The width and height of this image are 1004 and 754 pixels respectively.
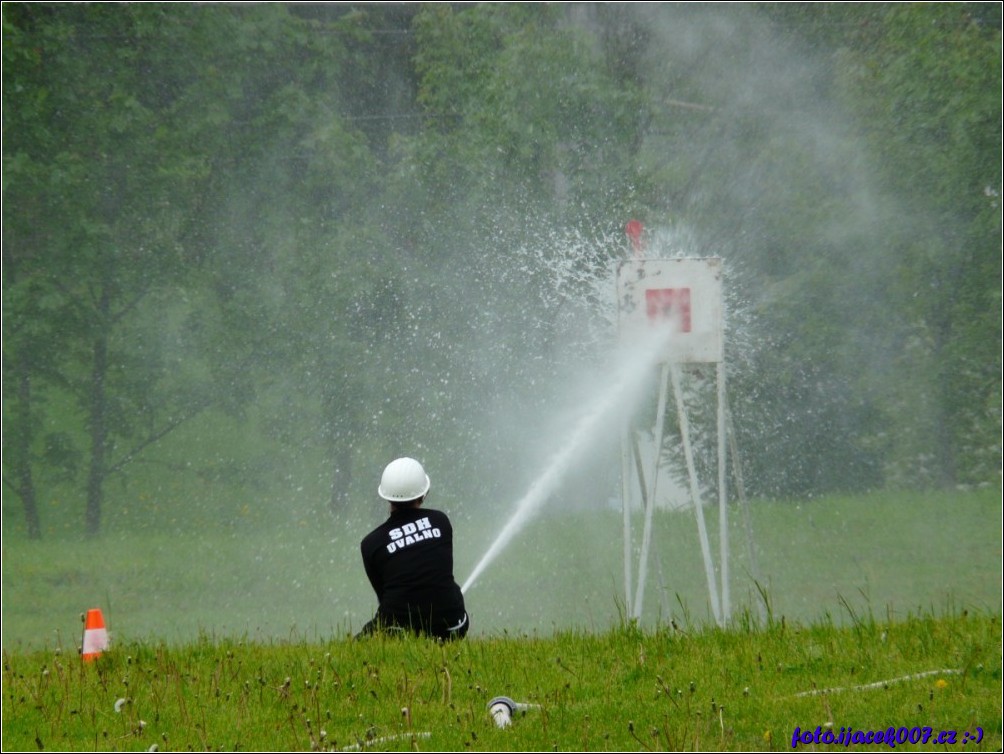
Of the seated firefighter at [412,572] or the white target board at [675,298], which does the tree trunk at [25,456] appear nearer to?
the white target board at [675,298]

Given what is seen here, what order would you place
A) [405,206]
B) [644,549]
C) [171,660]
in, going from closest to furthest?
[171,660]
[644,549]
[405,206]

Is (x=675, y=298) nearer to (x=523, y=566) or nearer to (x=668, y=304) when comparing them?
(x=668, y=304)

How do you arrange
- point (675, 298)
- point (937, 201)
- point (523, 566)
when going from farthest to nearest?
point (937, 201), point (523, 566), point (675, 298)

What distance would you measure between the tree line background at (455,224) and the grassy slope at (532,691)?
6.82 meters

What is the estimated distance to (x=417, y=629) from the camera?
6172 mm

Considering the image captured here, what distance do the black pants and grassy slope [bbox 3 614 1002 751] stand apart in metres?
0.19

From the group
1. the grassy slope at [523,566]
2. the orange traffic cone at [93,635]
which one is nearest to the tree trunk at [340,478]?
the grassy slope at [523,566]

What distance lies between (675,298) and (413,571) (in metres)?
3.08

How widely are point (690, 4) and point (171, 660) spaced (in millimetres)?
9291

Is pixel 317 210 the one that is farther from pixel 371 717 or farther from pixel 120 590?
pixel 371 717

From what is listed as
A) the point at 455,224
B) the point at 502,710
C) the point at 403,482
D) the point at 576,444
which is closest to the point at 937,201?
the point at 576,444

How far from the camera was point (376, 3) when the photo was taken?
43.0ft

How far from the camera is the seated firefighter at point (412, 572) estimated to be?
6.12 metres

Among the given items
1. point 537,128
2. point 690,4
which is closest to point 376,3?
point 537,128
